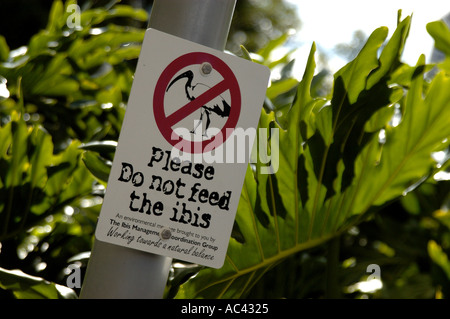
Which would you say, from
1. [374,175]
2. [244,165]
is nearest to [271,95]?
[374,175]

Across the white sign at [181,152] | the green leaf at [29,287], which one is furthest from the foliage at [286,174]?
the white sign at [181,152]

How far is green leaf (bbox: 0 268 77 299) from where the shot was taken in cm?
80

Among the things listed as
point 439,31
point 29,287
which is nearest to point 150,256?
point 29,287

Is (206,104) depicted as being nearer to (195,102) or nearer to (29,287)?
(195,102)

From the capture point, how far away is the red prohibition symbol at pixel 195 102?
63 centimetres

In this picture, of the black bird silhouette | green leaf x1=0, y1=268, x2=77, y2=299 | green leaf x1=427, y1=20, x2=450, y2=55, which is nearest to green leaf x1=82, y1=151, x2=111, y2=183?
green leaf x1=0, y1=268, x2=77, y2=299

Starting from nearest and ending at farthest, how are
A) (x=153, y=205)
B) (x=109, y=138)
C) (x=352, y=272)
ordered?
(x=153, y=205)
(x=352, y=272)
(x=109, y=138)

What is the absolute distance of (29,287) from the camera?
2.64 ft

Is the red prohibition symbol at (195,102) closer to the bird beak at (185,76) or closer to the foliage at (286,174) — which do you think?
the bird beak at (185,76)

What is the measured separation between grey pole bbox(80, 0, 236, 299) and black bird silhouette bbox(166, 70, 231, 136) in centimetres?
4

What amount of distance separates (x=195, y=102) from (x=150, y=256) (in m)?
0.18
